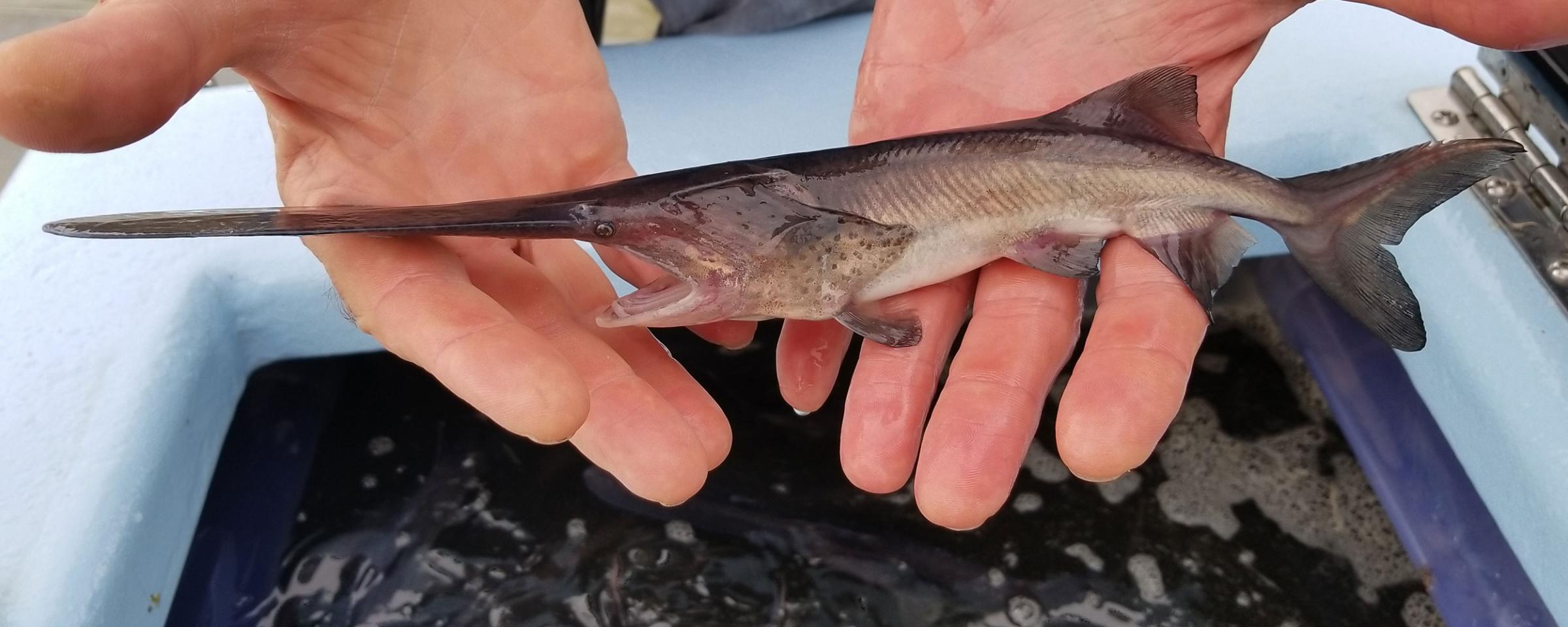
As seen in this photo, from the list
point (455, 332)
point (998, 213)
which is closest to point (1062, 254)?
point (998, 213)

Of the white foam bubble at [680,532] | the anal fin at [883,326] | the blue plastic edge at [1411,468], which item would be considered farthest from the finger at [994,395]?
the blue plastic edge at [1411,468]

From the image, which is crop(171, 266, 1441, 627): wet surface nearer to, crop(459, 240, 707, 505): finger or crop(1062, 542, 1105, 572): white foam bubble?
crop(1062, 542, 1105, 572): white foam bubble

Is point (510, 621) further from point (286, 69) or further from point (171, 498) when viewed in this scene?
point (286, 69)

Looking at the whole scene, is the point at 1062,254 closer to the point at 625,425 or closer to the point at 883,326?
the point at 883,326

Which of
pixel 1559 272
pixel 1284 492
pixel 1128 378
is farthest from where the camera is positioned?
pixel 1284 492

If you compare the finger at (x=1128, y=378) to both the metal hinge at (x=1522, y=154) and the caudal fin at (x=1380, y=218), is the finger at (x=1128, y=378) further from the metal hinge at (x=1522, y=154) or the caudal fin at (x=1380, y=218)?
the metal hinge at (x=1522, y=154)

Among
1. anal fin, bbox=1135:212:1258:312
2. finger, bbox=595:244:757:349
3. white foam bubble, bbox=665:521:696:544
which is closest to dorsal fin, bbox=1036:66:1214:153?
anal fin, bbox=1135:212:1258:312

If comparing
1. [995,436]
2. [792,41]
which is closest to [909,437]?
[995,436]
